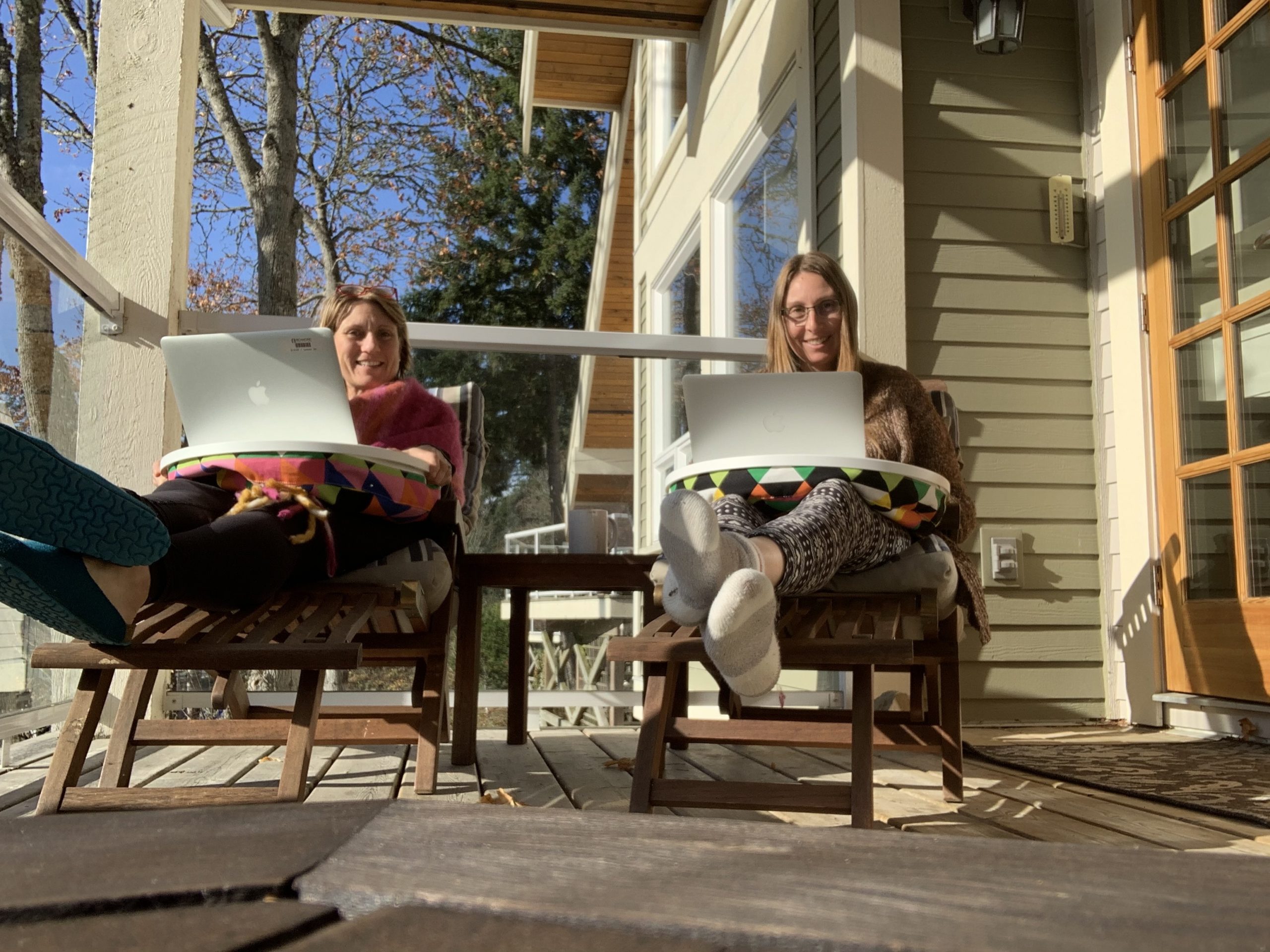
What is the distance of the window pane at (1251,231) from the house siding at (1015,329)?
2.12 feet

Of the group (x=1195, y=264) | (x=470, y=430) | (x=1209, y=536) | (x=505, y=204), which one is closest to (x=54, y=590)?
(x=470, y=430)

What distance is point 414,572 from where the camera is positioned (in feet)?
7.58

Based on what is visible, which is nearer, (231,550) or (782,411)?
(231,550)

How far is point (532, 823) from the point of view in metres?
0.49

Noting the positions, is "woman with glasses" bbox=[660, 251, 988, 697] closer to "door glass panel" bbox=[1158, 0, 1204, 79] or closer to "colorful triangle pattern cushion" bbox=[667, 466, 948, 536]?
"colorful triangle pattern cushion" bbox=[667, 466, 948, 536]

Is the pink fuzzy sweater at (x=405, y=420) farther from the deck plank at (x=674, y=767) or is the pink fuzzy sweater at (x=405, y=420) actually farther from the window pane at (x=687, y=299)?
the window pane at (x=687, y=299)

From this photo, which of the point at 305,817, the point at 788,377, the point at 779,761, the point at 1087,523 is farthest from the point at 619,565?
the point at 305,817

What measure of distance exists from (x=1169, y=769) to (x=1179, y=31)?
6.89 feet

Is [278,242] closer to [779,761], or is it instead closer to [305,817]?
[779,761]

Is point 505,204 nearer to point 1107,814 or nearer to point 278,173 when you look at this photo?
point 278,173

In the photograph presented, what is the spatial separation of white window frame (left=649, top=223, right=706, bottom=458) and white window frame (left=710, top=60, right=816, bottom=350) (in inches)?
8.9

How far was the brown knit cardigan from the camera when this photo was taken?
2.28m

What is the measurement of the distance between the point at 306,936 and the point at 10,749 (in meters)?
2.67

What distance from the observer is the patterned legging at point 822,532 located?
1.85 m
